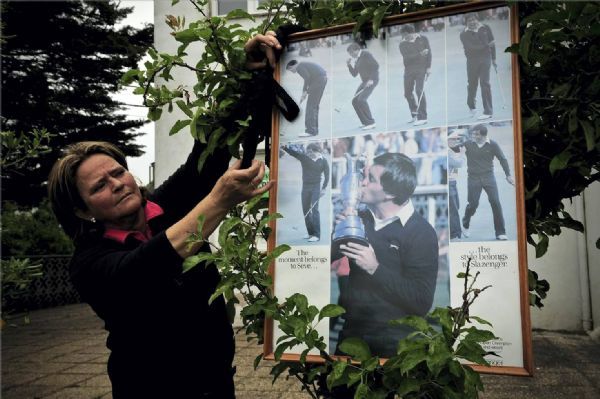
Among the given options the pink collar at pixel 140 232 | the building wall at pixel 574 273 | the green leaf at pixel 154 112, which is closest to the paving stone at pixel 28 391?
the pink collar at pixel 140 232

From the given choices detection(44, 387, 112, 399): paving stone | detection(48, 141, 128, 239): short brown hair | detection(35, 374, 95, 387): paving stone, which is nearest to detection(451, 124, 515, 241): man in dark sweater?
detection(48, 141, 128, 239): short brown hair

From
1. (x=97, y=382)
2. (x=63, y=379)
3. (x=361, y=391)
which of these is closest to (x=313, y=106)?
(x=361, y=391)

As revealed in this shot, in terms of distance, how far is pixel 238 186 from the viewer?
1.39 m

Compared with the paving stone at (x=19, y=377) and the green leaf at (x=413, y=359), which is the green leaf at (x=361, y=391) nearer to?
the green leaf at (x=413, y=359)

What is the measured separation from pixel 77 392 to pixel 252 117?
4.35 meters

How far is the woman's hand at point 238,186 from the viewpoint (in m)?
1.38

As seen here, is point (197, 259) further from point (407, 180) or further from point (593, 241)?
point (593, 241)

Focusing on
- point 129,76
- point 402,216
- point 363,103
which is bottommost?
point 402,216

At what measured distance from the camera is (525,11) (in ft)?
4.67

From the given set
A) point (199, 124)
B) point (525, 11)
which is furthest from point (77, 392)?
point (525, 11)

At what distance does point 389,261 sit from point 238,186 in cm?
45

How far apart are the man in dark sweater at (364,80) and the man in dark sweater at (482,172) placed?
0.26 metres

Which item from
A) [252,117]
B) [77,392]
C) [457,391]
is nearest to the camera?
[457,391]

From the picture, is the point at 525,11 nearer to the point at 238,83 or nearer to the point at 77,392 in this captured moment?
the point at 238,83
